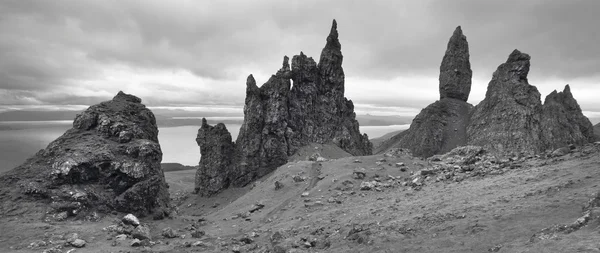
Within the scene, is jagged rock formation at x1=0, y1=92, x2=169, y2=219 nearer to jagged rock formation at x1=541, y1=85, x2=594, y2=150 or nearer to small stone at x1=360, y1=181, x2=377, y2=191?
small stone at x1=360, y1=181, x2=377, y2=191

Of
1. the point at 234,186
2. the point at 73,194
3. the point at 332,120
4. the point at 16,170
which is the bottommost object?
the point at 234,186

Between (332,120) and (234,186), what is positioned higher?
(332,120)

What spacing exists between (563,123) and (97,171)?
393 feet

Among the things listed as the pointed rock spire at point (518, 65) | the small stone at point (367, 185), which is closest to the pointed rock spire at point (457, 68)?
the pointed rock spire at point (518, 65)

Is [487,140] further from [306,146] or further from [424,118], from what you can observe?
[306,146]

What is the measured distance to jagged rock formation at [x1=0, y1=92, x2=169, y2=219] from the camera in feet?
74.8

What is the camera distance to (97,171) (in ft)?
83.8

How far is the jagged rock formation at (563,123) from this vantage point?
8612 cm

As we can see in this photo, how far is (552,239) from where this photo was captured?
37.0ft

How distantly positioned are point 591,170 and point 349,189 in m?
18.2

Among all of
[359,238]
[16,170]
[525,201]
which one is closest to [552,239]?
[525,201]

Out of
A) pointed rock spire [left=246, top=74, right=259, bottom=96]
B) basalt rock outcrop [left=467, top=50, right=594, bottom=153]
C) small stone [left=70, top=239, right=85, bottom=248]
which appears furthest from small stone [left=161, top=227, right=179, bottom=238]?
basalt rock outcrop [left=467, top=50, right=594, bottom=153]

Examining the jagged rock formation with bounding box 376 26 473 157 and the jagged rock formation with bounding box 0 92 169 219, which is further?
the jagged rock formation with bounding box 376 26 473 157

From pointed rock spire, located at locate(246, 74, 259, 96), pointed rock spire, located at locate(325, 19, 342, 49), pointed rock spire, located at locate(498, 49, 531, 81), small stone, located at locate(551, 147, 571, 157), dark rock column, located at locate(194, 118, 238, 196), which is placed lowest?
dark rock column, located at locate(194, 118, 238, 196)
